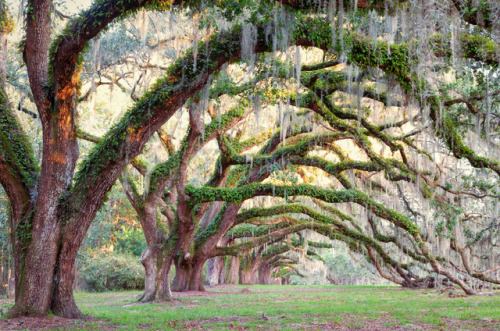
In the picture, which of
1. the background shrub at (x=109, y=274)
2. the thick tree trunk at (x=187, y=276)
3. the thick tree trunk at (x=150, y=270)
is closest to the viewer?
the thick tree trunk at (x=150, y=270)

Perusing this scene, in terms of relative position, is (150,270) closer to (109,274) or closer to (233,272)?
(109,274)

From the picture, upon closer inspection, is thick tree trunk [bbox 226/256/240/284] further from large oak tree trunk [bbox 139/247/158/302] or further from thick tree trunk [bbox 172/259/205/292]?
large oak tree trunk [bbox 139/247/158/302]

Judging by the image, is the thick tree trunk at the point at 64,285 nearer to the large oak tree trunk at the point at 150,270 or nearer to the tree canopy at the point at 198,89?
the tree canopy at the point at 198,89

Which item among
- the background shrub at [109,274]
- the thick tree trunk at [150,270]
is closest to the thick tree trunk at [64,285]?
the thick tree trunk at [150,270]

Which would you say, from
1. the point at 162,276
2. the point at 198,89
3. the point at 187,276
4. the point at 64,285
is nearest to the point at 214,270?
the point at 187,276

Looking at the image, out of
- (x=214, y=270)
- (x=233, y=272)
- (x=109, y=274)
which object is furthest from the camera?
(x=233, y=272)

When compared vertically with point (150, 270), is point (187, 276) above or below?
below

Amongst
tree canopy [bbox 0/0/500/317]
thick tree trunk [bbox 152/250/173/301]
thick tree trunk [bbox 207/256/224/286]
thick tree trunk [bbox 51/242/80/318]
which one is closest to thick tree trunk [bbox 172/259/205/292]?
thick tree trunk [bbox 152/250/173/301]

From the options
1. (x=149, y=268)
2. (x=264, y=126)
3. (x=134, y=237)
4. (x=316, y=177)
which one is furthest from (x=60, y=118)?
(x=134, y=237)

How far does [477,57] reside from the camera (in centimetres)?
612

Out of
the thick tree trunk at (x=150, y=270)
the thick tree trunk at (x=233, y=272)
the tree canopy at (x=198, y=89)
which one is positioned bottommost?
the thick tree trunk at (x=233, y=272)

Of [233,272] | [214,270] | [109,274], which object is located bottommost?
[233,272]

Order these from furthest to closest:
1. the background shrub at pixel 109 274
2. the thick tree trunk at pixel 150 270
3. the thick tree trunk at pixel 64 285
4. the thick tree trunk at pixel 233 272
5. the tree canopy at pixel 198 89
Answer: the thick tree trunk at pixel 233 272
the background shrub at pixel 109 274
the thick tree trunk at pixel 150 270
the thick tree trunk at pixel 64 285
the tree canopy at pixel 198 89

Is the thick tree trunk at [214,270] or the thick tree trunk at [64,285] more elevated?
the thick tree trunk at [64,285]
